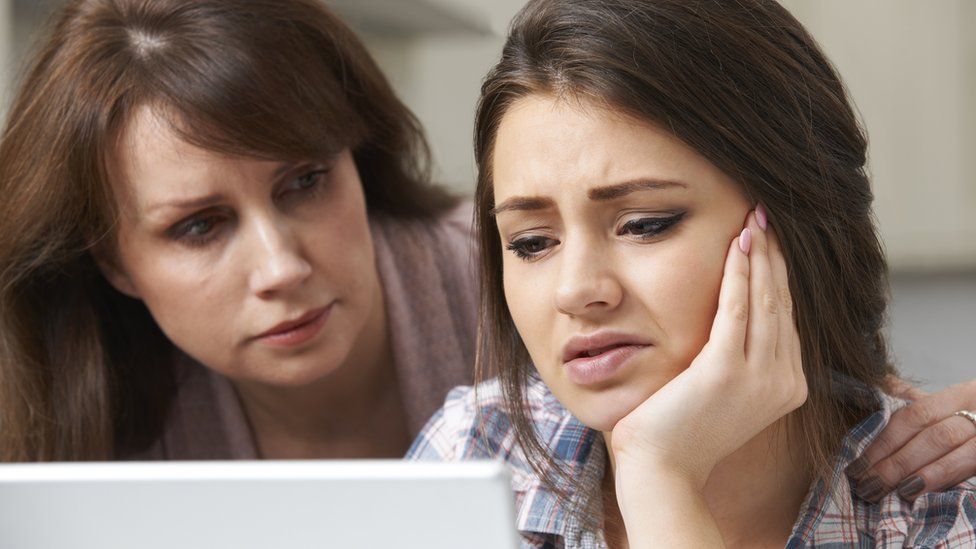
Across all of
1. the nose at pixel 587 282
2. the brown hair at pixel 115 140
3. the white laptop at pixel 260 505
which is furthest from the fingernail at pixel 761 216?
the brown hair at pixel 115 140

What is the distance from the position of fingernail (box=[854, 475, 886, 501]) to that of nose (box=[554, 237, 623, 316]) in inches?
12.8

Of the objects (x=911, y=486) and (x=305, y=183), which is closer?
(x=911, y=486)

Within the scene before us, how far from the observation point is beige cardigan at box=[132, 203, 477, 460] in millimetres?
1629

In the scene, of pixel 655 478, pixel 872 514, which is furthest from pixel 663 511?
pixel 872 514

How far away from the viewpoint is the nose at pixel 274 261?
1313 mm

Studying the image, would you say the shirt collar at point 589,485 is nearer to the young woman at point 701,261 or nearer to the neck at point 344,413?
the young woman at point 701,261

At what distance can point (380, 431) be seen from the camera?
5.46ft

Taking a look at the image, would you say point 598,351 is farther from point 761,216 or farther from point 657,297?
point 761,216

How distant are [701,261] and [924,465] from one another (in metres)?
0.30

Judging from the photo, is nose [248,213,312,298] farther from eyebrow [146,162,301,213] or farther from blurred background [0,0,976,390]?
blurred background [0,0,976,390]

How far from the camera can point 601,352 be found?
3.18 feet

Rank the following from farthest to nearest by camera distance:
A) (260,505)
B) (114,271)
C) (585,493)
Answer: (114,271) < (585,493) < (260,505)

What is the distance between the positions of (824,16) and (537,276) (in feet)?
7.29

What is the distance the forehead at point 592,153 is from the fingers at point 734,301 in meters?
0.07
